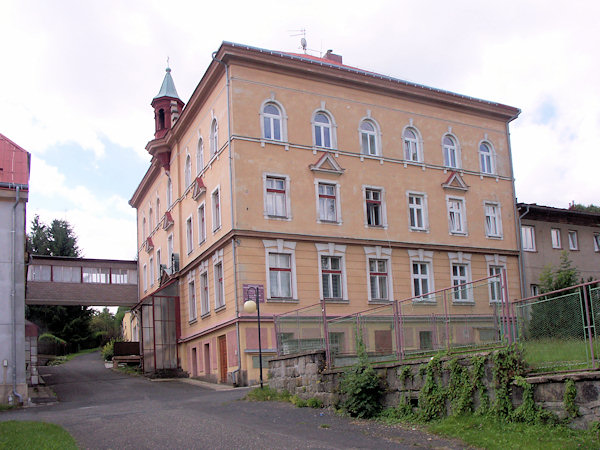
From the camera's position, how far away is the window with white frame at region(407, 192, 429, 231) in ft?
Result: 106

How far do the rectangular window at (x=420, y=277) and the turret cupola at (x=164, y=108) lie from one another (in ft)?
55.8

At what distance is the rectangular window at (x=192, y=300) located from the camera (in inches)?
1324

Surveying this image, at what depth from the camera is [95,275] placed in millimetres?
45656

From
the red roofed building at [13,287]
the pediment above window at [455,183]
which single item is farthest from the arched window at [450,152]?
the red roofed building at [13,287]

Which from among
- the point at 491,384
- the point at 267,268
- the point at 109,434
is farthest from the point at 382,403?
the point at 267,268

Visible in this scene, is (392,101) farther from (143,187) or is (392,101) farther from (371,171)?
(143,187)

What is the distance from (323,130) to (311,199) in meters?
3.38

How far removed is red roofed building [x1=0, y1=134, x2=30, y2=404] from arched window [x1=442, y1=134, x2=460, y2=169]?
19.8 meters

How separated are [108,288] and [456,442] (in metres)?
38.6

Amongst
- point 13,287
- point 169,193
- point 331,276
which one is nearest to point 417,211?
point 331,276

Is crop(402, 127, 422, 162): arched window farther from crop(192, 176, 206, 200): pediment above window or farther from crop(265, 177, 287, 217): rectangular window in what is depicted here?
crop(192, 176, 206, 200): pediment above window

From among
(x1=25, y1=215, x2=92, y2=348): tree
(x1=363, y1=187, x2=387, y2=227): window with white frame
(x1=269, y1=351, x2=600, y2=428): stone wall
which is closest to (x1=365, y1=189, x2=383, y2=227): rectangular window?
(x1=363, y1=187, x2=387, y2=227): window with white frame

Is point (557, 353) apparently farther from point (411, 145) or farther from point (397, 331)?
point (411, 145)

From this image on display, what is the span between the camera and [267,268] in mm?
27844
